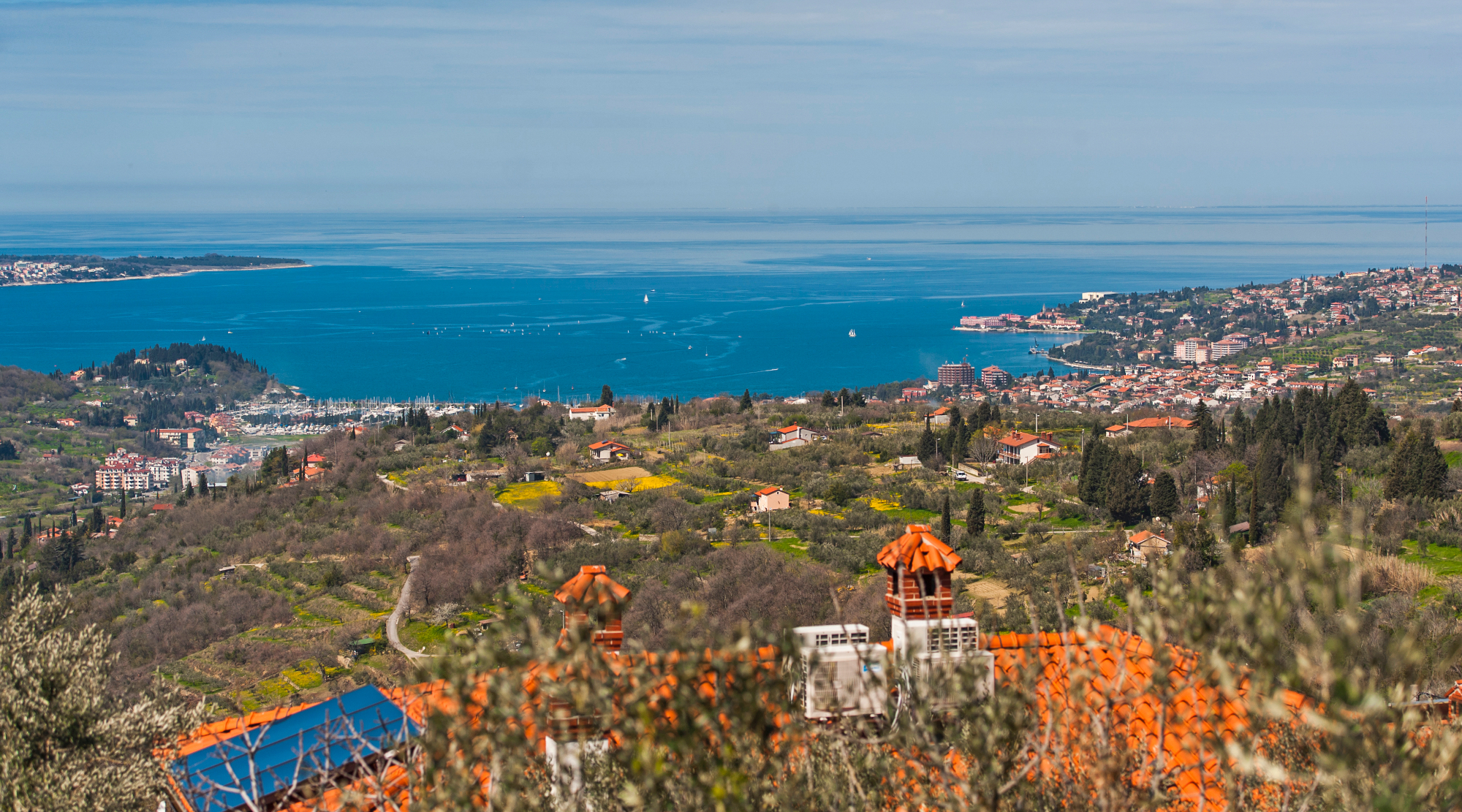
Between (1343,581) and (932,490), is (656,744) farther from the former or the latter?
(932,490)

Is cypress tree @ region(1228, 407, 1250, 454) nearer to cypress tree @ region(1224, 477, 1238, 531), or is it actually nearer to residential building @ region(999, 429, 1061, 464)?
residential building @ region(999, 429, 1061, 464)

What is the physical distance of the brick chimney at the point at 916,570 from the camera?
5.89 metres

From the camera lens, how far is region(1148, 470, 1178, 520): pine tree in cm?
2550

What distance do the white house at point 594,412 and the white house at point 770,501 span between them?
695 inches

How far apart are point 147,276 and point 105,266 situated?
20.2ft

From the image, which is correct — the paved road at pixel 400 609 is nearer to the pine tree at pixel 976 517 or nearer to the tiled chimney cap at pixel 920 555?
the pine tree at pixel 976 517

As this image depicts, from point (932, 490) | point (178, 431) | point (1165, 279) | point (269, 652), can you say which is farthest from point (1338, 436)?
point (1165, 279)

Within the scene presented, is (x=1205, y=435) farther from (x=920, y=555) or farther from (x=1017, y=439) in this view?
(x=920, y=555)

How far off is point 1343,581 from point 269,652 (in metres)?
20.9

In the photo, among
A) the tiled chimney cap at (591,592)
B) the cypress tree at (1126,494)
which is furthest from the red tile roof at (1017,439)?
the tiled chimney cap at (591,592)

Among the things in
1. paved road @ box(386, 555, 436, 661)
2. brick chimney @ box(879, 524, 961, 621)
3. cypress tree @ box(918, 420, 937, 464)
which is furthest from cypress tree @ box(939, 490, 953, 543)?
brick chimney @ box(879, 524, 961, 621)

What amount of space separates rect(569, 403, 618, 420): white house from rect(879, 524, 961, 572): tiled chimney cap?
38.7 meters

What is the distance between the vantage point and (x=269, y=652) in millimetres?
20250

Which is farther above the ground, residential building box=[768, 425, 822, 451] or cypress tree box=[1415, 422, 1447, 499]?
cypress tree box=[1415, 422, 1447, 499]
